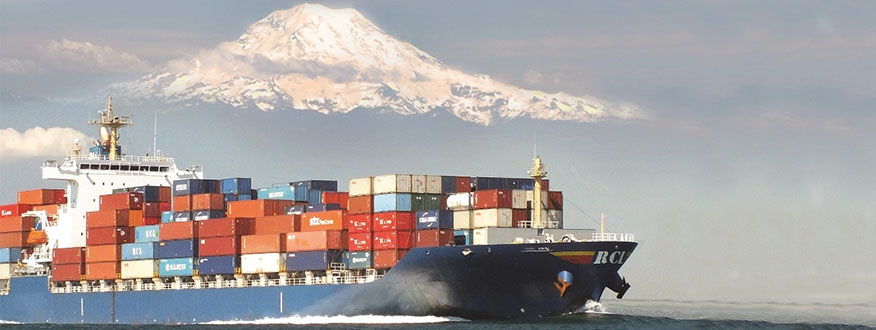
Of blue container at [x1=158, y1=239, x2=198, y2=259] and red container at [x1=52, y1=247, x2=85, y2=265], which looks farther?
red container at [x1=52, y1=247, x2=85, y2=265]

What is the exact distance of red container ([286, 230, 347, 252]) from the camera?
236ft

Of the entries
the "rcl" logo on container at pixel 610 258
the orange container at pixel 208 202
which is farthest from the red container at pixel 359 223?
the orange container at pixel 208 202

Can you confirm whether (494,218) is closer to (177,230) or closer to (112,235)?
(177,230)

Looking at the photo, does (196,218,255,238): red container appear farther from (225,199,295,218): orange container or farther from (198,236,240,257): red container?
(225,199,295,218): orange container

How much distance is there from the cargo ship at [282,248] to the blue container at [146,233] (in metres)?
0.09

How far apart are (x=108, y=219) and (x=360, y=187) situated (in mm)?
19280

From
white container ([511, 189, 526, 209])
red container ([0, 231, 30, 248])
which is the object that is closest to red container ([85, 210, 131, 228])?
red container ([0, 231, 30, 248])

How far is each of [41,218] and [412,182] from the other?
1216 inches

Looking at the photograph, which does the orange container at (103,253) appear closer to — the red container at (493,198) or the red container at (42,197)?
the red container at (42,197)

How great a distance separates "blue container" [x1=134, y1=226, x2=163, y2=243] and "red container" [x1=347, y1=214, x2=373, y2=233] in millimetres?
14895

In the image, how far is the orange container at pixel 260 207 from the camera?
3014 inches

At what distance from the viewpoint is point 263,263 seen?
246 feet

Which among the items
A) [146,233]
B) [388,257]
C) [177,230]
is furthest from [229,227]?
[388,257]

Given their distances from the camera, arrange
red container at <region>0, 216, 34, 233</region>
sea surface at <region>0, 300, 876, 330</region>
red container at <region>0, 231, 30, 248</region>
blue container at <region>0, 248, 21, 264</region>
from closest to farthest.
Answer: sea surface at <region>0, 300, 876, 330</region>, red container at <region>0, 216, 34, 233</region>, red container at <region>0, 231, 30, 248</region>, blue container at <region>0, 248, 21, 264</region>
